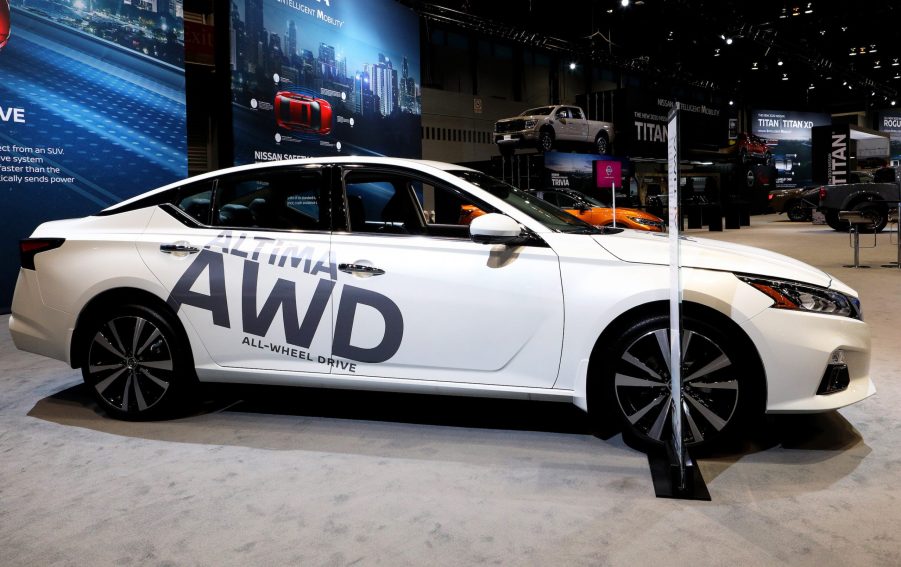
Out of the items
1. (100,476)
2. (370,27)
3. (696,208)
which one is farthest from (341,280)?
(696,208)

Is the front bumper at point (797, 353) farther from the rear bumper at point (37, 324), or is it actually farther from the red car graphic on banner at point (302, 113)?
the red car graphic on banner at point (302, 113)

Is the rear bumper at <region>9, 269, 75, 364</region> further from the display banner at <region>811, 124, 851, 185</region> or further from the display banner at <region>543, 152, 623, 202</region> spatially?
the display banner at <region>811, 124, 851, 185</region>

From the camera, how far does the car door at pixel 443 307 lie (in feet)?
11.6

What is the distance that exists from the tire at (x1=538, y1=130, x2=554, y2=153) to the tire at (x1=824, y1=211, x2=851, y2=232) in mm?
7624

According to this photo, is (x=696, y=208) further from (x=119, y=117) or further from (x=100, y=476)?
(x=100, y=476)

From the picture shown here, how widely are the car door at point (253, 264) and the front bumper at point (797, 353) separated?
2.05m

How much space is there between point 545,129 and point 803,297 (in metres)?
18.1

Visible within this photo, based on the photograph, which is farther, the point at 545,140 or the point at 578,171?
the point at 578,171

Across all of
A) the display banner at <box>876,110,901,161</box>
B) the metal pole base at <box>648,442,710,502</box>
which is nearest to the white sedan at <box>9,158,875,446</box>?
the metal pole base at <box>648,442,710,502</box>

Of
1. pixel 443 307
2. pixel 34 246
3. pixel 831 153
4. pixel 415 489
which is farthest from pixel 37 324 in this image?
pixel 831 153

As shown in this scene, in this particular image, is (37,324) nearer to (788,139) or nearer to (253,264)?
(253,264)

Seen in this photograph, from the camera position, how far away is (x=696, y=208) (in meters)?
24.2

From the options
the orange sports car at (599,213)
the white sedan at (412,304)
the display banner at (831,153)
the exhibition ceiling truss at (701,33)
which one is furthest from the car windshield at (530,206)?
the display banner at (831,153)

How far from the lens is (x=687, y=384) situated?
3381 mm
